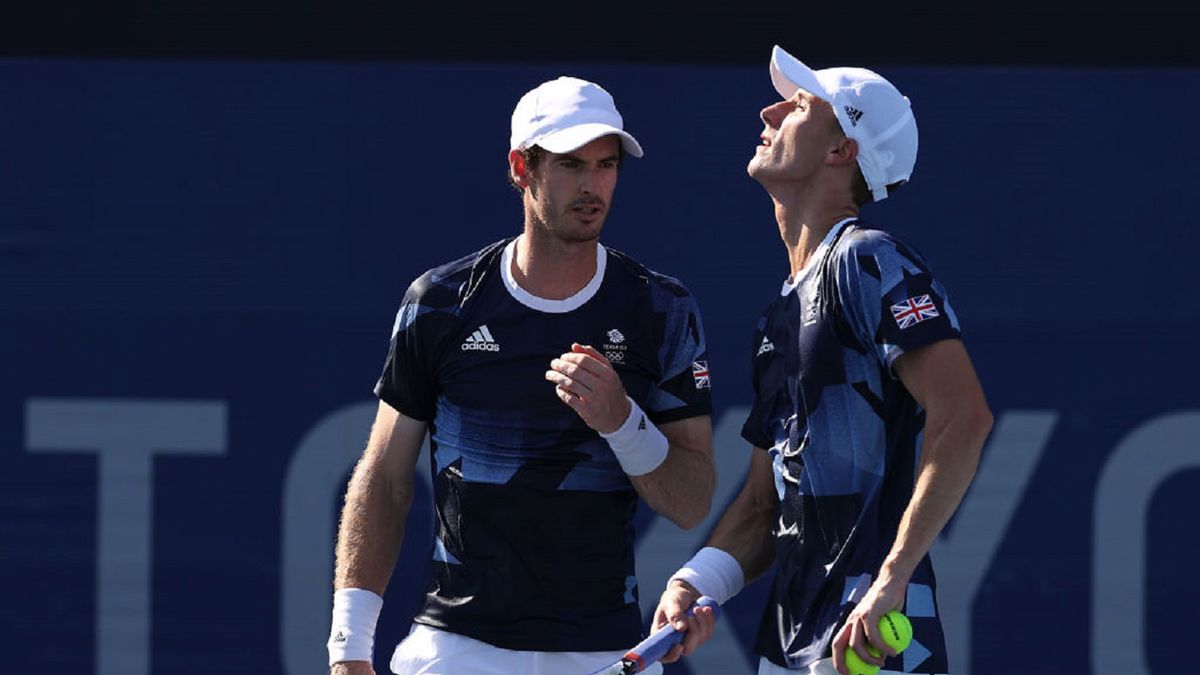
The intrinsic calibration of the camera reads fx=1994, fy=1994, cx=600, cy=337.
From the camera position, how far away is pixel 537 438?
325cm

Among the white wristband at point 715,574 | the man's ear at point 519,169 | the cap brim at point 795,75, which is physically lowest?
the white wristband at point 715,574

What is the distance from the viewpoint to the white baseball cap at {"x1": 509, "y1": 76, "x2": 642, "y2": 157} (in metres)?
3.21

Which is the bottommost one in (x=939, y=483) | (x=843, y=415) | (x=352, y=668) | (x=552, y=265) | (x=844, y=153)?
(x=352, y=668)

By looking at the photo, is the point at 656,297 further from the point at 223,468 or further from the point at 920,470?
the point at 223,468

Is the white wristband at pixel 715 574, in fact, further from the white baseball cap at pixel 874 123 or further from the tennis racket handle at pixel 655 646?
the white baseball cap at pixel 874 123

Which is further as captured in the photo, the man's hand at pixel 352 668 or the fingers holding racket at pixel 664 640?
the man's hand at pixel 352 668

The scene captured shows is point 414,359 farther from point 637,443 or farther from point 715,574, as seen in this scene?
point 715,574

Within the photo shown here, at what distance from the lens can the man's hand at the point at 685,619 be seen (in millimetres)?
2996

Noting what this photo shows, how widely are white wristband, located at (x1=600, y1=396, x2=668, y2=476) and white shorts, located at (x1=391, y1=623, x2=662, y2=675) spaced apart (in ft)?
1.05

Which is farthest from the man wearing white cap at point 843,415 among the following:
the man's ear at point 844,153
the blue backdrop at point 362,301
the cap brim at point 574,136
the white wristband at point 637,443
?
the blue backdrop at point 362,301

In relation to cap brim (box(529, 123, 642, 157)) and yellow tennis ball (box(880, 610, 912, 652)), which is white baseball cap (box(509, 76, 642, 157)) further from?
yellow tennis ball (box(880, 610, 912, 652))

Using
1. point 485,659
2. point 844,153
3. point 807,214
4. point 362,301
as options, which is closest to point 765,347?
point 807,214

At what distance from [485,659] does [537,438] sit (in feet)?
1.21

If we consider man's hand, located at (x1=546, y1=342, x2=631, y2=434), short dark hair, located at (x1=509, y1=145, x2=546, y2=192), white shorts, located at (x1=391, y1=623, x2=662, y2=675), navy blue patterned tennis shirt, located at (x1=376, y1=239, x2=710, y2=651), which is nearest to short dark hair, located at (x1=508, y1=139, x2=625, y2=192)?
short dark hair, located at (x1=509, y1=145, x2=546, y2=192)
